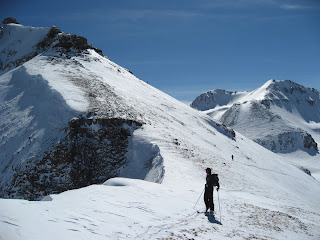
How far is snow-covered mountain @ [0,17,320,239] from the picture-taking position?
8.25 m

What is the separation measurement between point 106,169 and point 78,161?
9.08ft

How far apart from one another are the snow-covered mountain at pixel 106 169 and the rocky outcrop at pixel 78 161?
92mm

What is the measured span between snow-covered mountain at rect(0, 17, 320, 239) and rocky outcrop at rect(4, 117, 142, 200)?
0.09 metres

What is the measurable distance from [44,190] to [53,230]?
561 inches

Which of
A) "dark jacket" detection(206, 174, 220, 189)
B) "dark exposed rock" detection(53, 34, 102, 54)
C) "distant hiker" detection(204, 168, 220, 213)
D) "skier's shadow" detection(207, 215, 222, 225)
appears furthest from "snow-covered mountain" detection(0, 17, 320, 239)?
"dark jacket" detection(206, 174, 220, 189)

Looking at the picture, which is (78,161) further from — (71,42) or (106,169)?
(71,42)

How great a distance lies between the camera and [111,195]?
36.0ft

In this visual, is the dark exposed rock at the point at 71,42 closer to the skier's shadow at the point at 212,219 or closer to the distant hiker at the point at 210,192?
the distant hiker at the point at 210,192

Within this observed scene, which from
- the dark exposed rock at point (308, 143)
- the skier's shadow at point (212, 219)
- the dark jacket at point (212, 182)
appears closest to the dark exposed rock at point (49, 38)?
the dark jacket at point (212, 182)

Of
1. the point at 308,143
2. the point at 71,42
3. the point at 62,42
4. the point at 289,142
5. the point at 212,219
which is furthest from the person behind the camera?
the point at 289,142

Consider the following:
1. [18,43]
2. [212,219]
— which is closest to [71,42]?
[18,43]

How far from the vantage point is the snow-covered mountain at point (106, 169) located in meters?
8.25

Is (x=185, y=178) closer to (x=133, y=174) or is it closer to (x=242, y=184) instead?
(x=133, y=174)

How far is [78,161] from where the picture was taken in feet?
72.5
